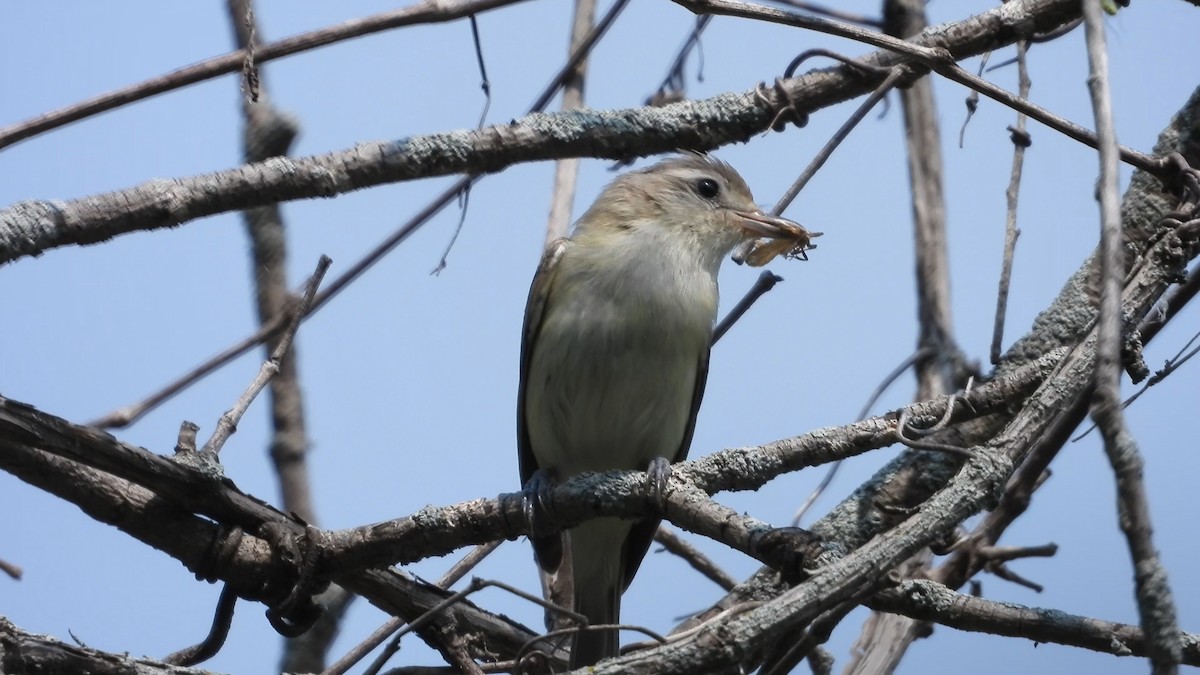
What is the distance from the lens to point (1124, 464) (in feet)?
5.82

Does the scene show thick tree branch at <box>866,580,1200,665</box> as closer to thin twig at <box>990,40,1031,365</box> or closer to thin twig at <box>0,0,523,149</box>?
thin twig at <box>990,40,1031,365</box>

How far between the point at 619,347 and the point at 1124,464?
300cm

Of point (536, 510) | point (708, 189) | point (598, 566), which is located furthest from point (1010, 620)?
point (708, 189)

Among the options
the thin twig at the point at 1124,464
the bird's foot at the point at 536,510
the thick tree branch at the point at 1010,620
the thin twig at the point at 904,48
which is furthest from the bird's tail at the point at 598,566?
the thin twig at the point at 1124,464

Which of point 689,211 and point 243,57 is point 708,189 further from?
point 243,57

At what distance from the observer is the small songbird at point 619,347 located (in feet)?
15.5

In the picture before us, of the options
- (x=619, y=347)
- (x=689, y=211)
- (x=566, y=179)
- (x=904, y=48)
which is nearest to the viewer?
(x=904, y=48)

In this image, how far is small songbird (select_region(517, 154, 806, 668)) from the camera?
4.73 m

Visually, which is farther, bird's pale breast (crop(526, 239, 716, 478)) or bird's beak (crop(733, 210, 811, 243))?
bird's beak (crop(733, 210, 811, 243))

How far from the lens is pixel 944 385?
4727mm

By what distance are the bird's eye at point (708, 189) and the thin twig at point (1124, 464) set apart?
11.0 feet

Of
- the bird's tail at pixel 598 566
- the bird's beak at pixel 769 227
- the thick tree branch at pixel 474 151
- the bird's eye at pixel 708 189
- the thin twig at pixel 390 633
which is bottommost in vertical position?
the thin twig at pixel 390 633

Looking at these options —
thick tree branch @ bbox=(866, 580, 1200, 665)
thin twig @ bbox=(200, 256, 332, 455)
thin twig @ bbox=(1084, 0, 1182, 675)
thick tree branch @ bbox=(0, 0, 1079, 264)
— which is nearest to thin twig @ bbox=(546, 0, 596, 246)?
thick tree branch @ bbox=(0, 0, 1079, 264)

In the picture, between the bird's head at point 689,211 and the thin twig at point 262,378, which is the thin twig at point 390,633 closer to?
the thin twig at point 262,378
